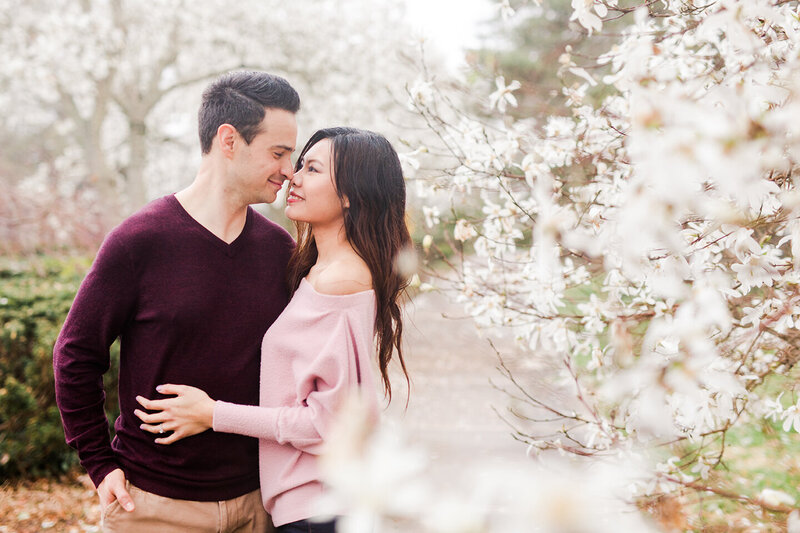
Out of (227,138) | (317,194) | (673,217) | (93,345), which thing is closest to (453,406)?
(317,194)

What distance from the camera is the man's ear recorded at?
76.4 inches

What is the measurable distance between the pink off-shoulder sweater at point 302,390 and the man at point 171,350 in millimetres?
104

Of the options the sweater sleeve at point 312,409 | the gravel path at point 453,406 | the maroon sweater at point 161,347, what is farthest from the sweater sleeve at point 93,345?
the gravel path at point 453,406

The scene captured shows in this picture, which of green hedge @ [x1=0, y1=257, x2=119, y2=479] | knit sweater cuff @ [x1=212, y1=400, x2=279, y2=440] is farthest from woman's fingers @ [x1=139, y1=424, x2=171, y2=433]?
green hedge @ [x1=0, y1=257, x2=119, y2=479]

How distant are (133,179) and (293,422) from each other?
394 inches

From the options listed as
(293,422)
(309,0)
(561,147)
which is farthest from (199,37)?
(293,422)

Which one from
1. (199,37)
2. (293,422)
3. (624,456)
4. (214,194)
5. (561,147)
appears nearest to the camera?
(293,422)

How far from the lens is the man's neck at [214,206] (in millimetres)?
1899

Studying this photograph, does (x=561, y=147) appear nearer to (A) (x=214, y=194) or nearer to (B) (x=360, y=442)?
(A) (x=214, y=194)

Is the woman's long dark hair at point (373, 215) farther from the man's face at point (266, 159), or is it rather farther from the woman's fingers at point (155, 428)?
the woman's fingers at point (155, 428)

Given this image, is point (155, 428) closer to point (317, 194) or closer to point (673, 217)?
point (317, 194)

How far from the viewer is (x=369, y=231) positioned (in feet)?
6.41

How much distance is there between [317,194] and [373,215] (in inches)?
7.4

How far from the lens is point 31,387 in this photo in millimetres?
3764
